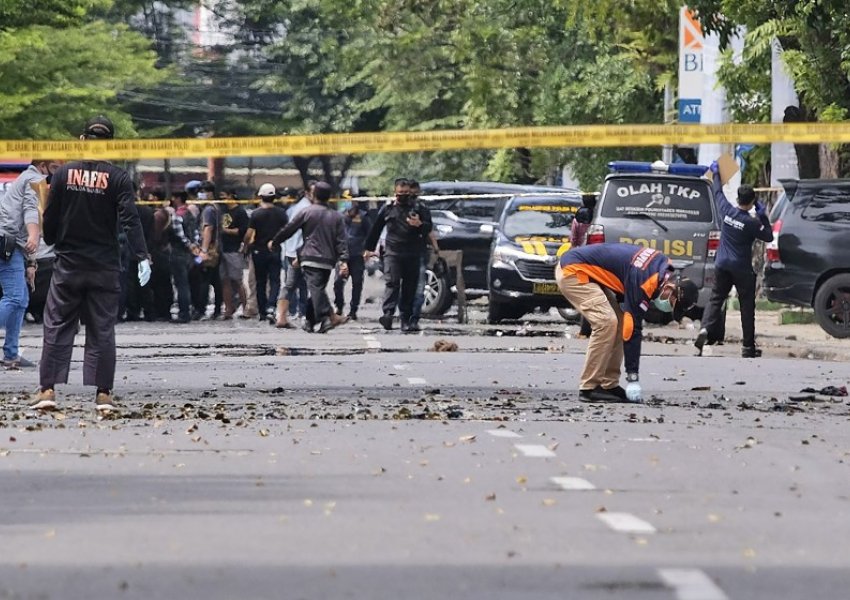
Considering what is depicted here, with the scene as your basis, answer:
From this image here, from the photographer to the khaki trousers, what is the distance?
9.78 meters

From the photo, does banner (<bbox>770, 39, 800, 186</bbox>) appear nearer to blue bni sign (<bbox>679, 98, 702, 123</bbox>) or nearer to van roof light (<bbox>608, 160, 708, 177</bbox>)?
van roof light (<bbox>608, 160, 708, 177</bbox>)

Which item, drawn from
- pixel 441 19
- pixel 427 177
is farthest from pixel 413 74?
pixel 427 177

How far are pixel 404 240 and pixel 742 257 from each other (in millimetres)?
4962

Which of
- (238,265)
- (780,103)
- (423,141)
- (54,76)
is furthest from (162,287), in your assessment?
(54,76)

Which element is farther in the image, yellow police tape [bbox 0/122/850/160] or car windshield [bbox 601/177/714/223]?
yellow police tape [bbox 0/122/850/160]

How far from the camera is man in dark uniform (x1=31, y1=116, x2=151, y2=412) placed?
1362cm

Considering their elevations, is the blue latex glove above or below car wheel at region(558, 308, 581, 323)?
below

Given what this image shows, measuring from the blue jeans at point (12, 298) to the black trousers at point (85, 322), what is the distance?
166 inches

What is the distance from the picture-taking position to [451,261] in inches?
1091

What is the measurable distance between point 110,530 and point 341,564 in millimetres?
1246

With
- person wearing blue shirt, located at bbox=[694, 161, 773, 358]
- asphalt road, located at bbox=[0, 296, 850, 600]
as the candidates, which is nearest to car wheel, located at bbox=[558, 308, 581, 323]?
person wearing blue shirt, located at bbox=[694, 161, 773, 358]

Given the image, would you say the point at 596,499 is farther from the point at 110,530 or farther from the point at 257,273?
the point at 257,273

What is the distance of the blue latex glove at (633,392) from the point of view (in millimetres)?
14797

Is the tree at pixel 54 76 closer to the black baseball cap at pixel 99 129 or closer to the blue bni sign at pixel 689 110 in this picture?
the blue bni sign at pixel 689 110
